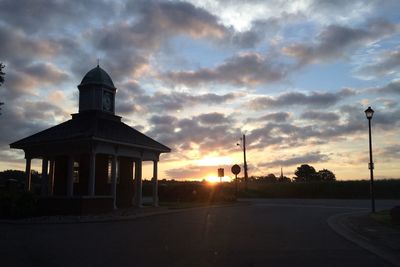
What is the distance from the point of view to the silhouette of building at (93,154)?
82.7ft

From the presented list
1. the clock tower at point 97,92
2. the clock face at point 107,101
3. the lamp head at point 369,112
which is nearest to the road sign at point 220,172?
the clock tower at point 97,92

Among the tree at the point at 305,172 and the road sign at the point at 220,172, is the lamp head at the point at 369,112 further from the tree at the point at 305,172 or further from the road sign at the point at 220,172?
the tree at the point at 305,172

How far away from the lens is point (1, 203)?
23.0m

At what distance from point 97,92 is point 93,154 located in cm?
630

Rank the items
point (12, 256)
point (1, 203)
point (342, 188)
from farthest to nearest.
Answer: point (342, 188), point (1, 203), point (12, 256)

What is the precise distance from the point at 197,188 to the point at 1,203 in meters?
19.7

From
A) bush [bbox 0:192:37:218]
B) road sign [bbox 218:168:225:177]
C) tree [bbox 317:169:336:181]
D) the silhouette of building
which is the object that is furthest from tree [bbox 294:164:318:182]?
bush [bbox 0:192:37:218]

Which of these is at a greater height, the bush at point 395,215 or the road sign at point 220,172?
the road sign at point 220,172

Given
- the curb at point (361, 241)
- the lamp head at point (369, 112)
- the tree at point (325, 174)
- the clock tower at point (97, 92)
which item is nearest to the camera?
the curb at point (361, 241)

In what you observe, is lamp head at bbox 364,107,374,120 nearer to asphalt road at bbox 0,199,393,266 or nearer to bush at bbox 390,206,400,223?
bush at bbox 390,206,400,223

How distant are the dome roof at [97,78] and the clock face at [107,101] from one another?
62 cm

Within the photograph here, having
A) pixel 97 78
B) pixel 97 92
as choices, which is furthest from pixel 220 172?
pixel 97 78

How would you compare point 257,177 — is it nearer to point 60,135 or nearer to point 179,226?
point 60,135

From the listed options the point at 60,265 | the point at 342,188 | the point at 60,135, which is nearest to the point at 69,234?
the point at 60,265
